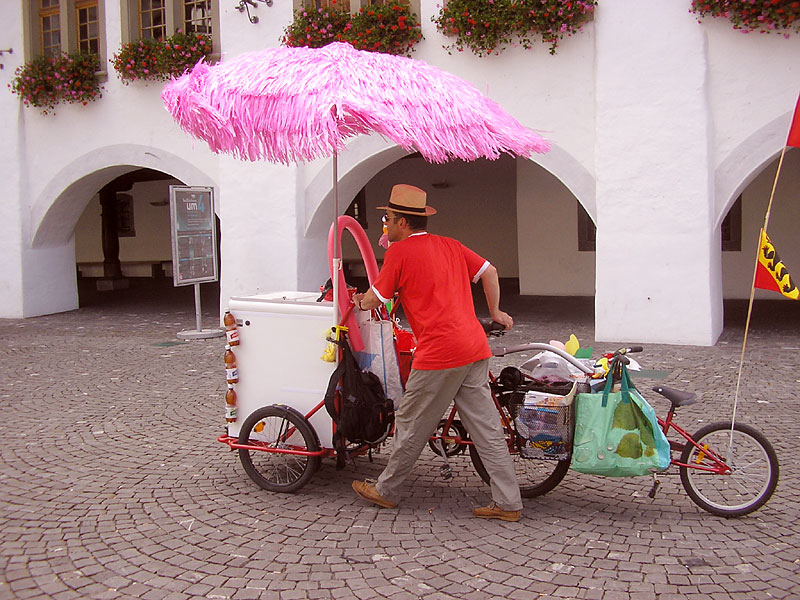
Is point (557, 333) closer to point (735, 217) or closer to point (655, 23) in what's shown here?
point (655, 23)

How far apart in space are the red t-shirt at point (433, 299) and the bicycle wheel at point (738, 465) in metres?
1.20

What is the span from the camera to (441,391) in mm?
4125

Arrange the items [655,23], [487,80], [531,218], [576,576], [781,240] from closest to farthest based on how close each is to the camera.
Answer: [576,576] < [655,23] < [487,80] < [781,240] < [531,218]

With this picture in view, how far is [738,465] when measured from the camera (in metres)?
4.14

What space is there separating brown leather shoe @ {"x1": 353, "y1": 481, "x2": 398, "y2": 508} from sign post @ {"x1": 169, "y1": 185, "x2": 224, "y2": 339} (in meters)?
6.73

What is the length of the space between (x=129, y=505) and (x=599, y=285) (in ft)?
21.8

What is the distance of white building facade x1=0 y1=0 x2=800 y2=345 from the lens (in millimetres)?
9156

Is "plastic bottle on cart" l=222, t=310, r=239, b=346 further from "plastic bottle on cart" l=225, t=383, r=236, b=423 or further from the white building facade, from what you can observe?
the white building facade

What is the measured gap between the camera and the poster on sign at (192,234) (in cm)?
1070

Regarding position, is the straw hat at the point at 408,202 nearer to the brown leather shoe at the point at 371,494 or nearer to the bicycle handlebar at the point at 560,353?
the bicycle handlebar at the point at 560,353

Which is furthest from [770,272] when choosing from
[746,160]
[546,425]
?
[746,160]

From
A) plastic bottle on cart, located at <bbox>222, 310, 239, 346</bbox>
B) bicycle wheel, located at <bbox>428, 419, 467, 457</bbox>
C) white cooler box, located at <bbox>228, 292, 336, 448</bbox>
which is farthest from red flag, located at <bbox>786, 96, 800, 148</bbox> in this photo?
plastic bottle on cart, located at <bbox>222, 310, 239, 346</bbox>

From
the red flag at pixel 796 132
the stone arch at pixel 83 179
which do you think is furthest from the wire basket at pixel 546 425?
the stone arch at pixel 83 179

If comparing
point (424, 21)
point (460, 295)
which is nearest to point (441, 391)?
point (460, 295)
